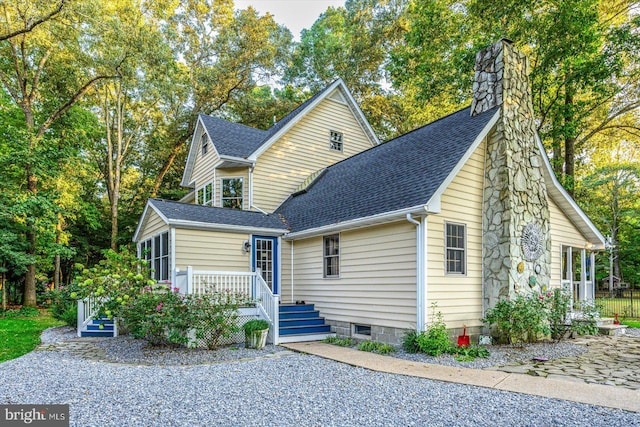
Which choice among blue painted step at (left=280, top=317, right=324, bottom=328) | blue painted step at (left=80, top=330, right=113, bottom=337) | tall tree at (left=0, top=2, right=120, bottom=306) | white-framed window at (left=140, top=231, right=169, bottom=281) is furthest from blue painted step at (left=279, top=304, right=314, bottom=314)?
tall tree at (left=0, top=2, right=120, bottom=306)

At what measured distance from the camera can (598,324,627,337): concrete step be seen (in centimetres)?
1123

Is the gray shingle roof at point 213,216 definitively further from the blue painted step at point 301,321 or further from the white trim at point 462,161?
the white trim at point 462,161

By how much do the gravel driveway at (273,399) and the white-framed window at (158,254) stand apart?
4359 millimetres

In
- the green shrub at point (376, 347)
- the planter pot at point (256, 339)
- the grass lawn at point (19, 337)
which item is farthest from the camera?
the planter pot at point (256, 339)

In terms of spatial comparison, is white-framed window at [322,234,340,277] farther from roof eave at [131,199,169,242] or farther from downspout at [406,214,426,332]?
roof eave at [131,199,169,242]

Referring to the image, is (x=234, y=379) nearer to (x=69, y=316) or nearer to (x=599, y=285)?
(x=69, y=316)

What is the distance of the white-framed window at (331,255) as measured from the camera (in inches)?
426

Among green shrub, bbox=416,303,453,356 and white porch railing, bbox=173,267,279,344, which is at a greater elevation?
white porch railing, bbox=173,267,279,344

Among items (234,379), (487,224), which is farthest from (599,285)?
(234,379)

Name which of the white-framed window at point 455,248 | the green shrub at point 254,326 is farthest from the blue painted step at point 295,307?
the white-framed window at point 455,248

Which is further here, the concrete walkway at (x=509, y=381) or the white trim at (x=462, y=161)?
the white trim at (x=462, y=161)

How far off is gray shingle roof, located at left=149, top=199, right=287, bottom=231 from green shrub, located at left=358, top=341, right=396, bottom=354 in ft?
15.2

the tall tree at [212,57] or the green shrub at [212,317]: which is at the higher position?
the tall tree at [212,57]

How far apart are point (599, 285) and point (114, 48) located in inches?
1627
